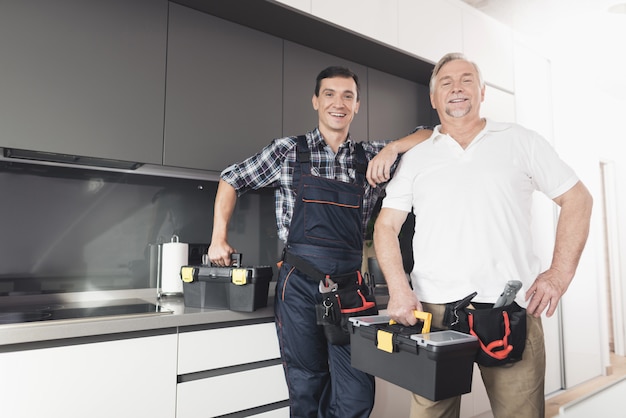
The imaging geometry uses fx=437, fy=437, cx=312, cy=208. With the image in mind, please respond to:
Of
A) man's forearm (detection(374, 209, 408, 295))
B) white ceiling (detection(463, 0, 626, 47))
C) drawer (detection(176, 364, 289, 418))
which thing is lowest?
drawer (detection(176, 364, 289, 418))

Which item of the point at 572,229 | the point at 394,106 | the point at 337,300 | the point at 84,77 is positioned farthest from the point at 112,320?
the point at 394,106

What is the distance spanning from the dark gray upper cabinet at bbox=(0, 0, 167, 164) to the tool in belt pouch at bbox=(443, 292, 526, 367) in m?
1.35

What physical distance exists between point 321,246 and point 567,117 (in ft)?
10.3

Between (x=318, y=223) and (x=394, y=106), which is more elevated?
(x=394, y=106)

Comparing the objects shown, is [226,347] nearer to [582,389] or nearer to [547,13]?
[547,13]

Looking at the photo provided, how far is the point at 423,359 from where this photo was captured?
3.26 ft

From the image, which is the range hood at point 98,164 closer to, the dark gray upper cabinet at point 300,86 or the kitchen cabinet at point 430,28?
the dark gray upper cabinet at point 300,86

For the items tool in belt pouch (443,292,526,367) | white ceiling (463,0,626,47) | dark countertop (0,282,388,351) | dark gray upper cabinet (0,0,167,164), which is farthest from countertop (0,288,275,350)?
white ceiling (463,0,626,47)

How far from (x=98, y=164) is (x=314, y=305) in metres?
1.15

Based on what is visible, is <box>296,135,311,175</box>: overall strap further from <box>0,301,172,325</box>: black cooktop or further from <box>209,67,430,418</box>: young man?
<box>0,301,172,325</box>: black cooktop

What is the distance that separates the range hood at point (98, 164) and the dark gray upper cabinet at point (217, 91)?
0.42ft

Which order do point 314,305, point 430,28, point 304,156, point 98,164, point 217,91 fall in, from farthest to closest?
point 430,28, point 217,91, point 98,164, point 304,156, point 314,305

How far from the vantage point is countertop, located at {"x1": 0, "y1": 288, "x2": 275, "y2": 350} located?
1.23m

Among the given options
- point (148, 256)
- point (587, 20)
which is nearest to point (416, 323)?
point (148, 256)
